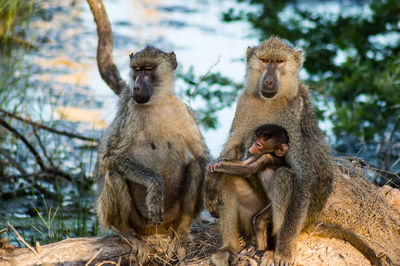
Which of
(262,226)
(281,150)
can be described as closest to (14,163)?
(262,226)

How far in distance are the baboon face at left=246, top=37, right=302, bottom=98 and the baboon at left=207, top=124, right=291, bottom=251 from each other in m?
0.36

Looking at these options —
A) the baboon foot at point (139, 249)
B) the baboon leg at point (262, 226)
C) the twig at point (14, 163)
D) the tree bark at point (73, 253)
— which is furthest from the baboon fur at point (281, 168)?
the twig at point (14, 163)

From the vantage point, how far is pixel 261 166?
196 inches

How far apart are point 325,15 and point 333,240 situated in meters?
6.13

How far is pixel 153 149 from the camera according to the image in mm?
5750

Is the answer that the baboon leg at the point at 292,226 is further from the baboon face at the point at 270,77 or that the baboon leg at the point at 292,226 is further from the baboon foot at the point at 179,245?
the baboon foot at the point at 179,245

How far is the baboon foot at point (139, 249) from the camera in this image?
17.4 feet

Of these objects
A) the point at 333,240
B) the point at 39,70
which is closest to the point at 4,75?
the point at 39,70

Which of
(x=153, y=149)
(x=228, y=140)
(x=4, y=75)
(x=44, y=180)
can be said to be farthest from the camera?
(x=4, y=75)

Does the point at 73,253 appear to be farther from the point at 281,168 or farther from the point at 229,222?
the point at 281,168

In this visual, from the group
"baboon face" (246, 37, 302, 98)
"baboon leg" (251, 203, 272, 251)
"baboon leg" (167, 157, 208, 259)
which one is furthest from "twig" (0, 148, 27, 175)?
"baboon leg" (251, 203, 272, 251)

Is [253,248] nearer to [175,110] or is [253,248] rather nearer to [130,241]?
[130,241]

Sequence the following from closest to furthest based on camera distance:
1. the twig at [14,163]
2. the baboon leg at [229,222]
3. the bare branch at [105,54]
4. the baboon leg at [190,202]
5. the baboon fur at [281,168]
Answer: the baboon fur at [281,168] → the baboon leg at [229,222] → the baboon leg at [190,202] → the bare branch at [105,54] → the twig at [14,163]

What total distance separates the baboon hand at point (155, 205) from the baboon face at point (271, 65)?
133 cm
